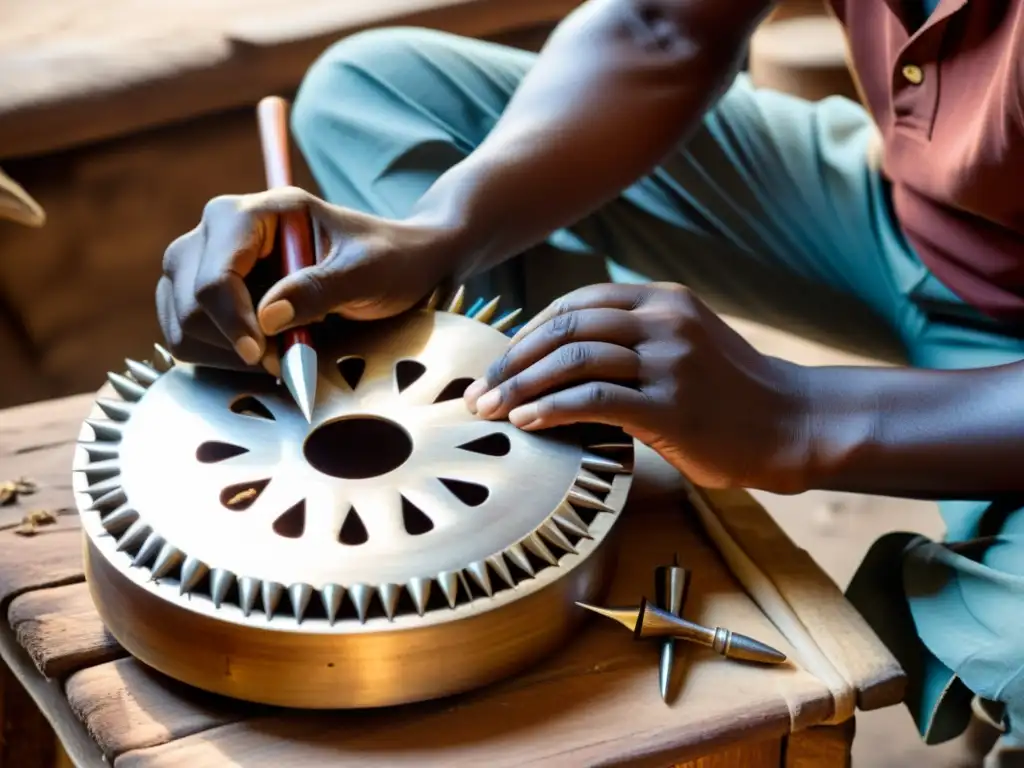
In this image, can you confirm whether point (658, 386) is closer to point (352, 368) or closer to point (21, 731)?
point (352, 368)

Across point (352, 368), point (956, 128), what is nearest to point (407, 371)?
point (352, 368)

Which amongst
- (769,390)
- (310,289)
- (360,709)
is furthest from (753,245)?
(360,709)

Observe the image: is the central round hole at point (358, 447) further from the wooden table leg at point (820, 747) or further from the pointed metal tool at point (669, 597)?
the wooden table leg at point (820, 747)

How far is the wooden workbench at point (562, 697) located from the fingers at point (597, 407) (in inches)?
4.9

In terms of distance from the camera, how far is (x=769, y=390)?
789 mm

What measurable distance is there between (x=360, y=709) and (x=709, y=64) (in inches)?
25.8

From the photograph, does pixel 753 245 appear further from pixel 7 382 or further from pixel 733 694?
pixel 7 382

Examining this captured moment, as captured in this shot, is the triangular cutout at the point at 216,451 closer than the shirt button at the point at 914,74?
Yes

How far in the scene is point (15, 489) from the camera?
899mm

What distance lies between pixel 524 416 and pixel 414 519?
0.10m

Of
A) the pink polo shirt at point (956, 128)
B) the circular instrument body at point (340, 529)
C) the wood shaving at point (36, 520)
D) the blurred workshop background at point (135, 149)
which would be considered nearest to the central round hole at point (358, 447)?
the circular instrument body at point (340, 529)

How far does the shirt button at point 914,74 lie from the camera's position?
3.06 ft

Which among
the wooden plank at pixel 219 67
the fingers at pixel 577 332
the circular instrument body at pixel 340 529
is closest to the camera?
the circular instrument body at pixel 340 529

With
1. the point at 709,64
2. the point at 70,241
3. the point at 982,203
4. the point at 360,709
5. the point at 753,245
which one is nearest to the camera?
the point at 360,709
